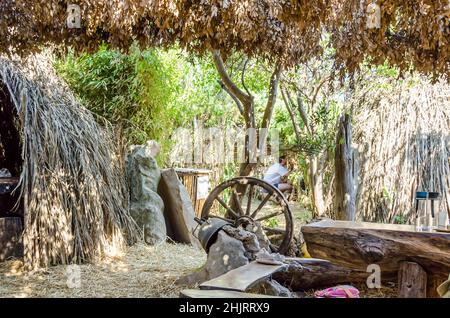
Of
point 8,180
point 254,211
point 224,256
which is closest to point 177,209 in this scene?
point 254,211

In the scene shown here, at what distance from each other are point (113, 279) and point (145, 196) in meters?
1.45

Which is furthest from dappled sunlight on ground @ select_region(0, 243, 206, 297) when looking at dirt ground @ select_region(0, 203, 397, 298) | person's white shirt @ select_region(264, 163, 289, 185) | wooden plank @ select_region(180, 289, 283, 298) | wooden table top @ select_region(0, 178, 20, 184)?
person's white shirt @ select_region(264, 163, 289, 185)

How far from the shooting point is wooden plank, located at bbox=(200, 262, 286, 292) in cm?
214

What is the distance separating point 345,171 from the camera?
15.3ft

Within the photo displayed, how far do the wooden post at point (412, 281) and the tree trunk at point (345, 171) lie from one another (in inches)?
76.2

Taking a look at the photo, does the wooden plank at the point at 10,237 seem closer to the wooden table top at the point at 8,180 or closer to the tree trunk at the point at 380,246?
the wooden table top at the point at 8,180

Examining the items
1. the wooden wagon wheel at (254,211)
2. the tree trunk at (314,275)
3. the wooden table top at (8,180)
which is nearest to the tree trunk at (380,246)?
the tree trunk at (314,275)

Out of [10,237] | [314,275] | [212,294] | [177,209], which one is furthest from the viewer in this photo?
[177,209]

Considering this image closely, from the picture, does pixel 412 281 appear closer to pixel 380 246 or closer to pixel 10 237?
pixel 380 246

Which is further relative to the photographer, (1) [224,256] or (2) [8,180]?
(2) [8,180]

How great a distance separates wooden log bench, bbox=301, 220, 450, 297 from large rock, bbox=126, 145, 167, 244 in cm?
271

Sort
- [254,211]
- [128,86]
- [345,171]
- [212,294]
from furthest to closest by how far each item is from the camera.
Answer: [128,86], [254,211], [345,171], [212,294]

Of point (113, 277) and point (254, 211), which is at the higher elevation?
point (254, 211)

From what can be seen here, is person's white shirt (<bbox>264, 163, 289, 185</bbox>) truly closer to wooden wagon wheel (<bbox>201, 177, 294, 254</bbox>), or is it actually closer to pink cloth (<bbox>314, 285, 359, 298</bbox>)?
wooden wagon wheel (<bbox>201, 177, 294, 254</bbox>)
